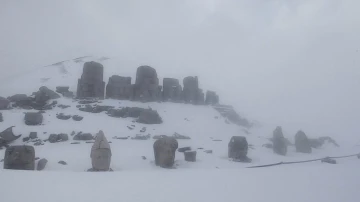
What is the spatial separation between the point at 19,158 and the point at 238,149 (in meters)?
12.0

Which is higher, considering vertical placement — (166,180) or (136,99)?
(136,99)

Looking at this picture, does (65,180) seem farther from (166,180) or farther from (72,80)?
(72,80)

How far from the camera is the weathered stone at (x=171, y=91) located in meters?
33.0

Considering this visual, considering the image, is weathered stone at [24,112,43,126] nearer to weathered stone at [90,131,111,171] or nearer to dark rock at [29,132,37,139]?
dark rock at [29,132,37,139]

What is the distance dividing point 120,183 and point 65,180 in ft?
4.57

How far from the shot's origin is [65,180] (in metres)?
7.41

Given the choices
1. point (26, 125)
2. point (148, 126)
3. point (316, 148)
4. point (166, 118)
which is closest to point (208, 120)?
point (166, 118)

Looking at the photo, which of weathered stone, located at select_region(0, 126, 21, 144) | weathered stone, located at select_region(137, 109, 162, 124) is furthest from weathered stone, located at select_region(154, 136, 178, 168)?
weathered stone, located at select_region(137, 109, 162, 124)

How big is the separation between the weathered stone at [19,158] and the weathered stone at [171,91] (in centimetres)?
2117

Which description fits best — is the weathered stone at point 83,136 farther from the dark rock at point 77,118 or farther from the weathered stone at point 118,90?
the weathered stone at point 118,90

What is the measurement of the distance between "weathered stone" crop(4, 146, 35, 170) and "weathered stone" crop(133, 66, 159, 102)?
18666 mm

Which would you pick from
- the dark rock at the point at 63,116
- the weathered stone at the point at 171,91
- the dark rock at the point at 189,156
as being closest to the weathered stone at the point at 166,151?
the dark rock at the point at 189,156

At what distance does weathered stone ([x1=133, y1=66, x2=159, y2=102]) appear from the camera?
30.6 m

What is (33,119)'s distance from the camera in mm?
22578
